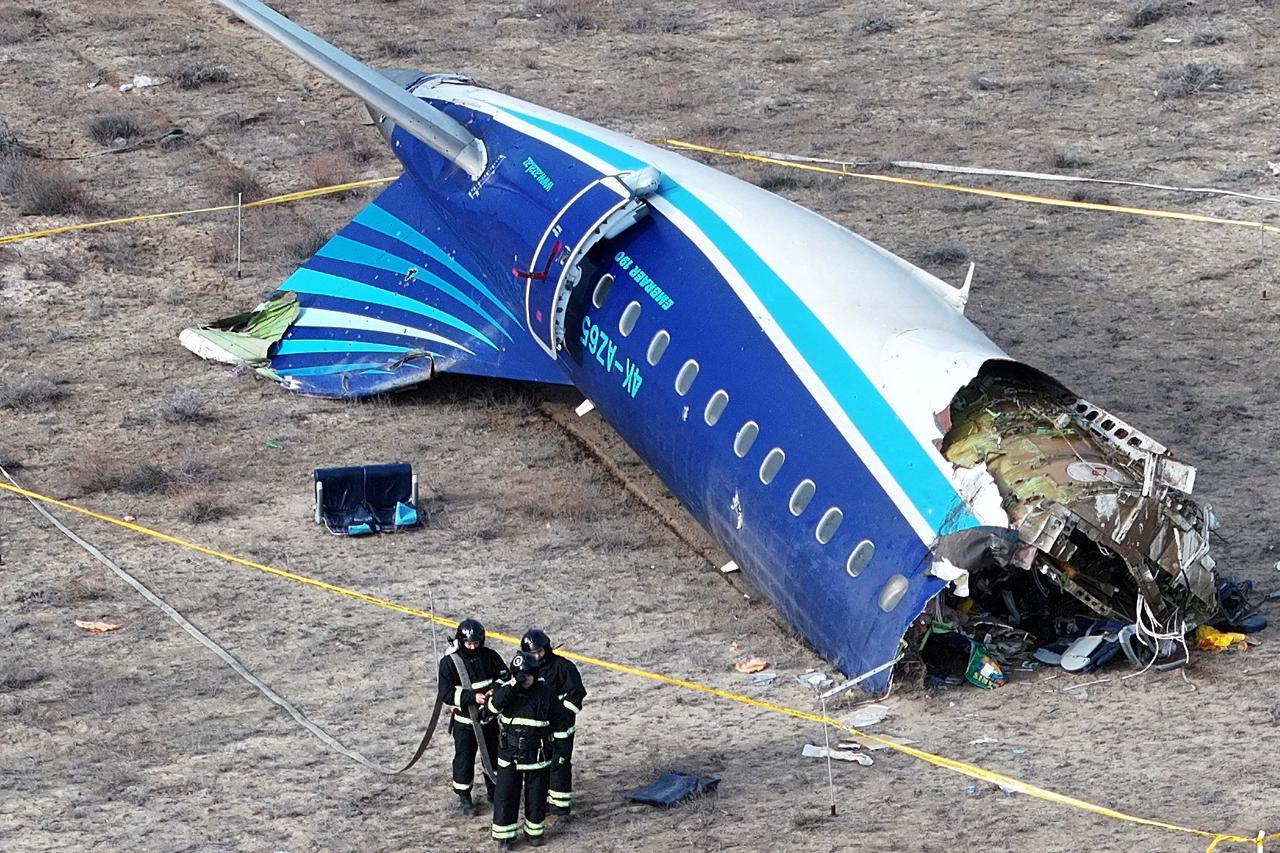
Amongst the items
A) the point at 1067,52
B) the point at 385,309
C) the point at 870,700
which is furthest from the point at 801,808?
the point at 1067,52

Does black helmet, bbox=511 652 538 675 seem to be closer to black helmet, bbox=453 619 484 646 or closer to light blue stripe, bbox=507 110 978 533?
black helmet, bbox=453 619 484 646

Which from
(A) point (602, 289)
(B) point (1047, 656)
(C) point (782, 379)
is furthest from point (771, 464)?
(A) point (602, 289)

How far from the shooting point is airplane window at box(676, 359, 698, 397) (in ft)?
73.9

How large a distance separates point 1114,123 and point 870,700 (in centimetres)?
1978

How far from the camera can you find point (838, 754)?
62.0ft

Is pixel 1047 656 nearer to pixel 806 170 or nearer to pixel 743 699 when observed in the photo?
→ pixel 743 699

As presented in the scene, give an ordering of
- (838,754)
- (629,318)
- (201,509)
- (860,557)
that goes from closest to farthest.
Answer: (838,754) < (860,557) < (629,318) < (201,509)

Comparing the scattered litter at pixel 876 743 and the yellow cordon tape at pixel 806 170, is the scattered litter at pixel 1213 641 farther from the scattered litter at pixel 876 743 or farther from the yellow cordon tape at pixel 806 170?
the yellow cordon tape at pixel 806 170

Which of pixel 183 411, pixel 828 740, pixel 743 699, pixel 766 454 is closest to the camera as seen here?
pixel 828 740

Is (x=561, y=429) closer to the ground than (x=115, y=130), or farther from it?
closer to the ground

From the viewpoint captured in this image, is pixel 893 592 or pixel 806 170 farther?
pixel 806 170

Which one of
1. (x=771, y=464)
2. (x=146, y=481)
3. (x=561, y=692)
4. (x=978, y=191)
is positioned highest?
(x=978, y=191)

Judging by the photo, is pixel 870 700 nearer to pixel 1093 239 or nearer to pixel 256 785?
pixel 256 785

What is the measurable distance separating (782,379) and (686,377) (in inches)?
60.1
